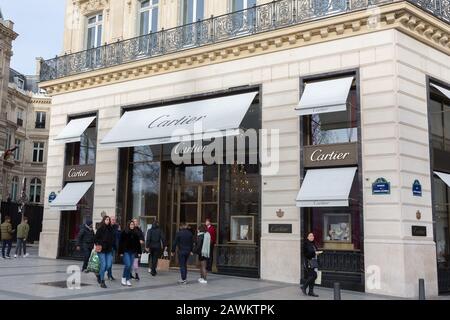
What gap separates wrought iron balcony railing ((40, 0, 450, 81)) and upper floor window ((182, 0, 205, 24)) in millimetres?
746

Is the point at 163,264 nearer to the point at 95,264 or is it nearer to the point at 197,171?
the point at 197,171

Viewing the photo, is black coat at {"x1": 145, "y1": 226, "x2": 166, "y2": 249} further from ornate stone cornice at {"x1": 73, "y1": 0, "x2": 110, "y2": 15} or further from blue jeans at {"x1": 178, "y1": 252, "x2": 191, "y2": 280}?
ornate stone cornice at {"x1": 73, "y1": 0, "x2": 110, "y2": 15}

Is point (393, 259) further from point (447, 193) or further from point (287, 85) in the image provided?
point (287, 85)

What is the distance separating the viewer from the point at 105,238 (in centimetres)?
1251

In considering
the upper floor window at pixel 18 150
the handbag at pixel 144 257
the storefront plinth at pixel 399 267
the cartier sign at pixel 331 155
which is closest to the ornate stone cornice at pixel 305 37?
the cartier sign at pixel 331 155

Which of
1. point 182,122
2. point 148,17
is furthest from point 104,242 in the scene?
point 148,17

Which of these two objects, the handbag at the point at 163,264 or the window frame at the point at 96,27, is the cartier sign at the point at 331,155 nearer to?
the handbag at the point at 163,264

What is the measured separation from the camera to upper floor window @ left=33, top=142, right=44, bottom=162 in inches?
2336

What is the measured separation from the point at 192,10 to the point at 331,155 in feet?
25.0

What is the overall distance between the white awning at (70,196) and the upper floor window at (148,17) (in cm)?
610

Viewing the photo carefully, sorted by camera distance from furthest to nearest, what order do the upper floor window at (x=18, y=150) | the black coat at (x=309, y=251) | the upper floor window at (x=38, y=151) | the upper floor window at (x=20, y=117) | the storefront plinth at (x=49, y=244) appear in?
the upper floor window at (x=38, y=151)
the upper floor window at (x=20, y=117)
the upper floor window at (x=18, y=150)
the storefront plinth at (x=49, y=244)
the black coat at (x=309, y=251)

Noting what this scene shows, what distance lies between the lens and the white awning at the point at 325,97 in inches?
530
